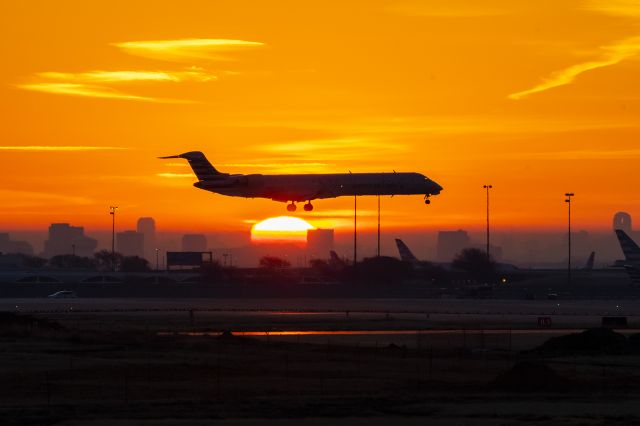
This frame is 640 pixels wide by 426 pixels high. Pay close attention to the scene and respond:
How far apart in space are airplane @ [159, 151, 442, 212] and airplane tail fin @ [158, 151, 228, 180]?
13.0 ft

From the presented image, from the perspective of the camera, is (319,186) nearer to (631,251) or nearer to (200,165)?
(200,165)

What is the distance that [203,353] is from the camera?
3073 inches

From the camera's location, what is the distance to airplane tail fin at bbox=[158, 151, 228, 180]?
495 feet

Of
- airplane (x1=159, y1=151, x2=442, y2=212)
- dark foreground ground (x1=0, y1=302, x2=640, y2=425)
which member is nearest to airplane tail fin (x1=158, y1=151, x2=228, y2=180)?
airplane (x1=159, y1=151, x2=442, y2=212)

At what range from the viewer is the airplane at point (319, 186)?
14275 centimetres

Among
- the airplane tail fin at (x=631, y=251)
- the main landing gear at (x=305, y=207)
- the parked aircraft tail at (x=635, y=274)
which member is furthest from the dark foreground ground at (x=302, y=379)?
the airplane tail fin at (x=631, y=251)

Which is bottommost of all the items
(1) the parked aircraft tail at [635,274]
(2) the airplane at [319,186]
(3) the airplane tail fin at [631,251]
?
(1) the parked aircraft tail at [635,274]

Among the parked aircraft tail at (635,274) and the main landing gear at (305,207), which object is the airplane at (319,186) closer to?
the main landing gear at (305,207)

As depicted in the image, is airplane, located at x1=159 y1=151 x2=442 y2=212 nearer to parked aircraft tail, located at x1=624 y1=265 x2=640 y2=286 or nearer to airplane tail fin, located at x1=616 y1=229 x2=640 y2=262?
parked aircraft tail, located at x1=624 y1=265 x2=640 y2=286

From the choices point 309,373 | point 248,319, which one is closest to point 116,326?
point 248,319

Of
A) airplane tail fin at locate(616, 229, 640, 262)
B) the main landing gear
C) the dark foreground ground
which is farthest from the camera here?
airplane tail fin at locate(616, 229, 640, 262)

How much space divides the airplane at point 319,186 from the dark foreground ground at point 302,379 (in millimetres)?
45133

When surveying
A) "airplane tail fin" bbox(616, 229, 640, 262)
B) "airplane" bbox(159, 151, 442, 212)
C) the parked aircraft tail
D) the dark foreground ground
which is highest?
"airplane" bbox(159, 151, 442, 212)

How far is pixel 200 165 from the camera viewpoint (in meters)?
152
